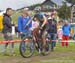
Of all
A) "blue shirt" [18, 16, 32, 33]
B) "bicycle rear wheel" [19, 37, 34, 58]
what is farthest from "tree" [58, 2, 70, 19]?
"bicycle rear wheel" [19, 37, 34, 58]

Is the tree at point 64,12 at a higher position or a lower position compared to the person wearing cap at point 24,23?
higher

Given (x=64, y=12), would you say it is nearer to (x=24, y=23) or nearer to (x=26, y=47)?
(x=24, y=23)

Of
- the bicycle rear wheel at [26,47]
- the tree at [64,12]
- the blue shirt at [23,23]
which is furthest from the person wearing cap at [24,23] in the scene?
the tree at [64,12]

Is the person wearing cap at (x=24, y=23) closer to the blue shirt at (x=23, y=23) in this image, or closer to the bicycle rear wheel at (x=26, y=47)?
the blue shirt at (x=23, y=23)

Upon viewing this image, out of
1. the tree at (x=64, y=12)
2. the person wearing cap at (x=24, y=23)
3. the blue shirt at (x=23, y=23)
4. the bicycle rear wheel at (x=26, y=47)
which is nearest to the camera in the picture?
the bicycle rear wheel at (x=26, y=47)

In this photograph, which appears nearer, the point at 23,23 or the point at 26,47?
the point at 26,47

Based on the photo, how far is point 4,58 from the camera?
39.9 feet

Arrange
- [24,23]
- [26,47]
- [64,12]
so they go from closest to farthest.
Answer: [26,47] < [24,23] < [64,12]

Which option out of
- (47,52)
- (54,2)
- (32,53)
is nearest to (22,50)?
(32,53)

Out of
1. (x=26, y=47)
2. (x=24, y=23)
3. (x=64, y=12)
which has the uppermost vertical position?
(x=64, y=12)

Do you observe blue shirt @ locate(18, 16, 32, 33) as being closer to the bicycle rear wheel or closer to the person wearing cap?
the person wearing cap

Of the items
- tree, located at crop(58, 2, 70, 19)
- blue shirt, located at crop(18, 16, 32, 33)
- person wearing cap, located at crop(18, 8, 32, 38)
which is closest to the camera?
person wearing cap, located at crop(18, 8, 32, 38)

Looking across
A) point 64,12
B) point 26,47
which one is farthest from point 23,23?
point 64,12

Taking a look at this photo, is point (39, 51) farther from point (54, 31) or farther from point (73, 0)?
point (73, 0)
